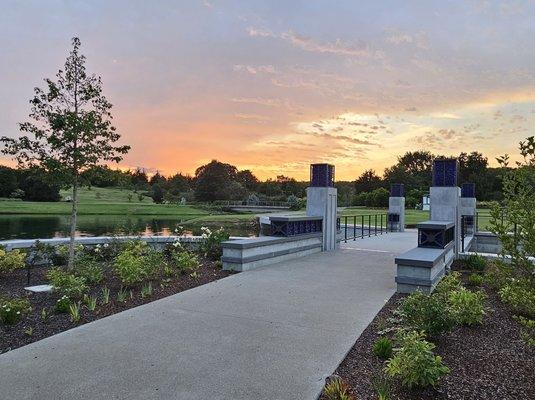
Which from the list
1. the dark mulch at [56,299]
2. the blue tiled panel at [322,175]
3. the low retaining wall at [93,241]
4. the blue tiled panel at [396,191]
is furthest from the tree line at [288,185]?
the dark mulch at [56,299]

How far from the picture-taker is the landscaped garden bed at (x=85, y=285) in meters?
4.59

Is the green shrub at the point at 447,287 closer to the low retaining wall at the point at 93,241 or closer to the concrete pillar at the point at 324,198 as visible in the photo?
the concrete pillar at the point at 324,198

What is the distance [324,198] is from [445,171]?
3228 millimetres

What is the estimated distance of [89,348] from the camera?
12.6ft

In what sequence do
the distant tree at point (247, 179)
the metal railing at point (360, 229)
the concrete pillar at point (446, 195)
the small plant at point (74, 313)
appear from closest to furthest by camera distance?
the small plant at point (74, 313), the concrete pillar at point (446, 195), the metal railing at point (360, 229), the distant tree at point (247, 179)

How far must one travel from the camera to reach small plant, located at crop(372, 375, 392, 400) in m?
2.78

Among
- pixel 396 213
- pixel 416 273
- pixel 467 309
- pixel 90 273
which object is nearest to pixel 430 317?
pixel 467 309

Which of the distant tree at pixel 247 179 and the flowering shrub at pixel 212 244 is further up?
the distant tree at pixel 247 179

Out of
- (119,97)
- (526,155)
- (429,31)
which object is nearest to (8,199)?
(119,97)

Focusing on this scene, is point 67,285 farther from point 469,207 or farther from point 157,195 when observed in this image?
point 157,195

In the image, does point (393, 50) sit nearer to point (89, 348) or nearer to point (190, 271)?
point (190, 271)

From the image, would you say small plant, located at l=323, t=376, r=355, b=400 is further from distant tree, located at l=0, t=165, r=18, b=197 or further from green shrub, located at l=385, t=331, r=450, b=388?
distant tree, located at l=0, t=165, r=18, b=197

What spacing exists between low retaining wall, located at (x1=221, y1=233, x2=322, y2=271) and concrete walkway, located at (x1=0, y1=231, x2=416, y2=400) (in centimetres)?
125

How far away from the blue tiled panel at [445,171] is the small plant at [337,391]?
7936 millimetres
